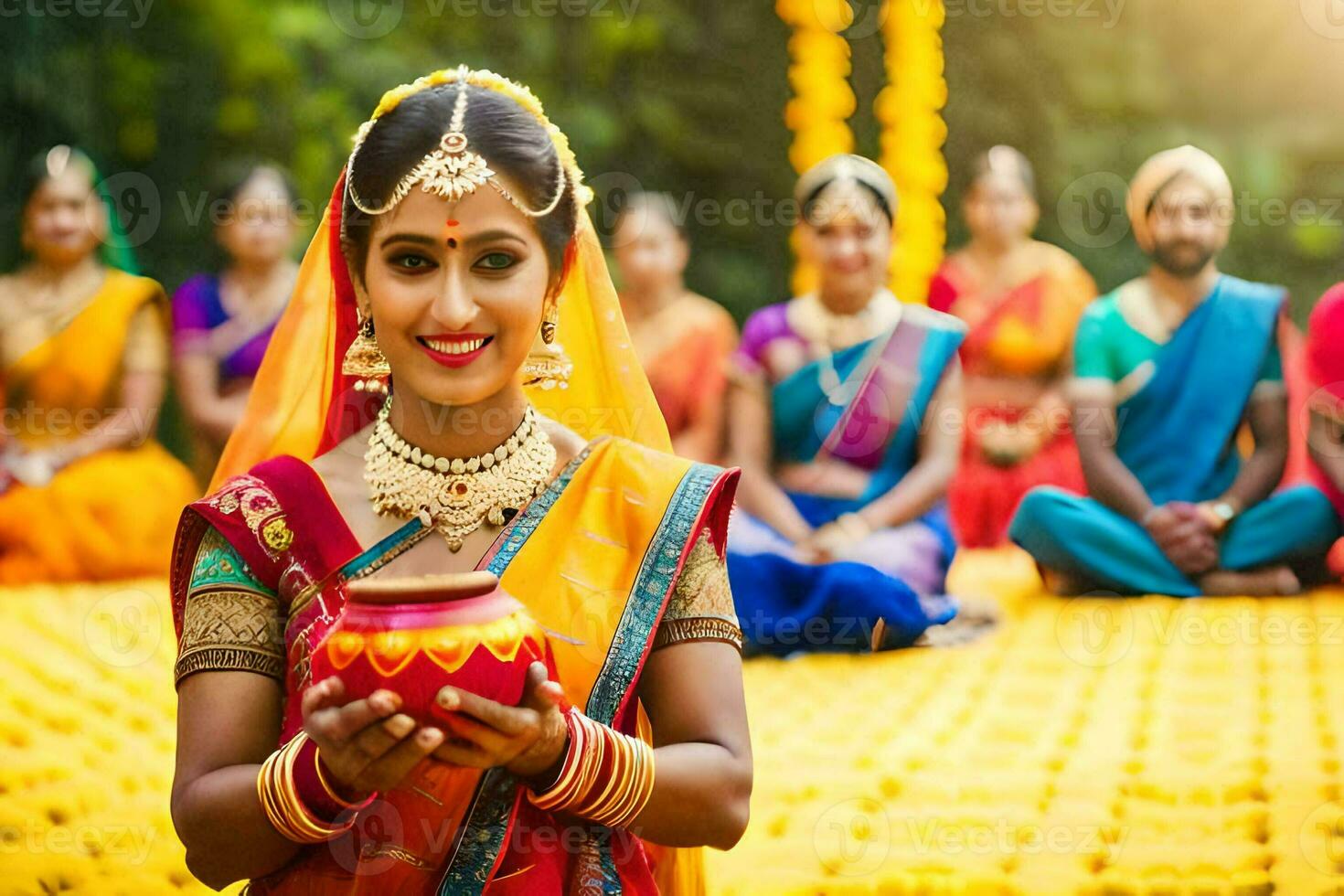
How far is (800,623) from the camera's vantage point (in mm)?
6133

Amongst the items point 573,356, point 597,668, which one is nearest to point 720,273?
point 573,356

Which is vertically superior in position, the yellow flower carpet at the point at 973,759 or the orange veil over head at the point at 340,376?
the orange veil over head at the point at 340,376

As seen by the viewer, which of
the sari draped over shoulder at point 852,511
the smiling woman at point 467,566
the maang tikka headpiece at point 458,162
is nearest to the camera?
the smiling woman at point 467,566

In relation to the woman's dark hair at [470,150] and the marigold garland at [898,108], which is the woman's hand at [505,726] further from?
the marigold garland at [898,108]

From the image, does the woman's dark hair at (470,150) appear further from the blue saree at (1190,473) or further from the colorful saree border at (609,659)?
the blue saree at (1190,473)

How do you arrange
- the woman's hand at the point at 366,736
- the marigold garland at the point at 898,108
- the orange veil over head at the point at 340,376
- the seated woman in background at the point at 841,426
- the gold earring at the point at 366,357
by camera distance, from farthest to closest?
the marigold garland at the point at 898,108 → the seated woman in background at the point at 841,426 → the orange veil over head at the point at 340,376 → the gold earring at the point at 366,357 → the woman's hand at the point at 366,736

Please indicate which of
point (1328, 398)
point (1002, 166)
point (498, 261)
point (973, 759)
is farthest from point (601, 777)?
point (1002, 166)

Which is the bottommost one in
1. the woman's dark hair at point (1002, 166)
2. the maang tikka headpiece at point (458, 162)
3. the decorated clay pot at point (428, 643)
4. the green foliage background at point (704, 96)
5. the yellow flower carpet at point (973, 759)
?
the yellow flower carpet at point (973, 759)

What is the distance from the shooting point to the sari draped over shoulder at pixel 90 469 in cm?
730

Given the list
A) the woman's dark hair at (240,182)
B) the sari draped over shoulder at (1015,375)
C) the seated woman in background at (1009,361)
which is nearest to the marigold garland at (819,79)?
the seated woman in background at (1009,361)

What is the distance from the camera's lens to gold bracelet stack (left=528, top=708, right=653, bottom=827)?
2043 mm

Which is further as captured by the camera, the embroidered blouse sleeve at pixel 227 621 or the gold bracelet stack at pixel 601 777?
the embroidered blouse sleeve at pixel 227 621

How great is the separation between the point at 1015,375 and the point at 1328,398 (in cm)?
158

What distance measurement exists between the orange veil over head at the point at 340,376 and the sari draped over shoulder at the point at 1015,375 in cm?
527
